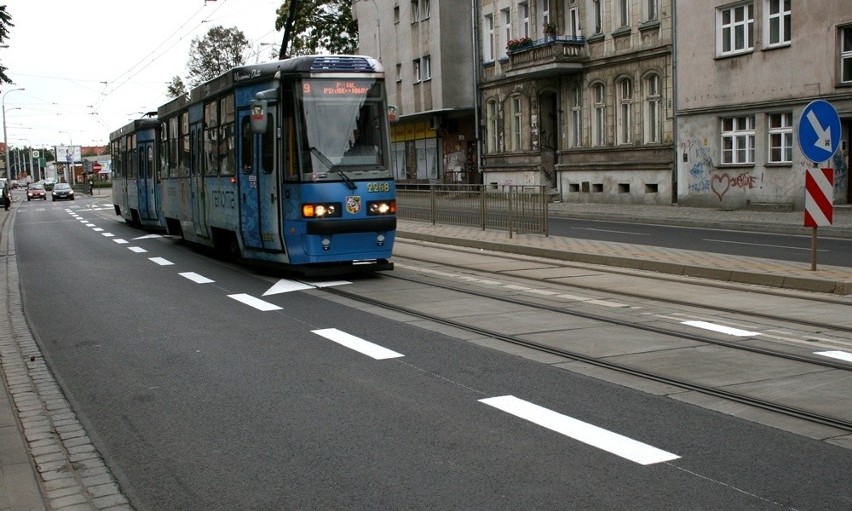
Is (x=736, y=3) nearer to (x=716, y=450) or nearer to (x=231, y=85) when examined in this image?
(x=231, y=85)

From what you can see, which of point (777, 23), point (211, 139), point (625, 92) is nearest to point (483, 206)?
point (211, 139)

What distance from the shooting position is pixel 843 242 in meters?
21.9

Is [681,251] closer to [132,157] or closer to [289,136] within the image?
[289,136]

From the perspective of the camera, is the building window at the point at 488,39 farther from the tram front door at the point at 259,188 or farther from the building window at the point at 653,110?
the tram front door at the point at 259,188

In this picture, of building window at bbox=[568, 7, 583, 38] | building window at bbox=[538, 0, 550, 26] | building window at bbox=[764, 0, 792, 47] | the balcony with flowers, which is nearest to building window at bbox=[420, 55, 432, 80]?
building window at bbox=[538, 0, 550, 26]

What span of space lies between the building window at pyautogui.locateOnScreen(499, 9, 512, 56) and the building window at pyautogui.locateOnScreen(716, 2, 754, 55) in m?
14.7

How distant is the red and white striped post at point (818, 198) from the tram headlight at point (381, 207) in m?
5.92

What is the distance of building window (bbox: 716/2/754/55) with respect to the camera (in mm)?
32656

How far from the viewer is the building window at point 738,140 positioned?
1296 inches

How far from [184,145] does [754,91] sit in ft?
62.0

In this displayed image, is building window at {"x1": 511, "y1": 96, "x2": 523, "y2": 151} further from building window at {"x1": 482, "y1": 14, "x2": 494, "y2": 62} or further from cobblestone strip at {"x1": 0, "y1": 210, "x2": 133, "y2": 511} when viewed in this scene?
cobblestone strip at {"x1": 0, "y1": 210, "x2": 133, "y2": 511}

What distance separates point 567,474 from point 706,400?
205 cm

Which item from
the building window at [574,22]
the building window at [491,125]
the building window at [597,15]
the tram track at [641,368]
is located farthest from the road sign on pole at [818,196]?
the building window at [491,125]

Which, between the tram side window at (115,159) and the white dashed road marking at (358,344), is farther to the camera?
the tram side window at (115,159)
